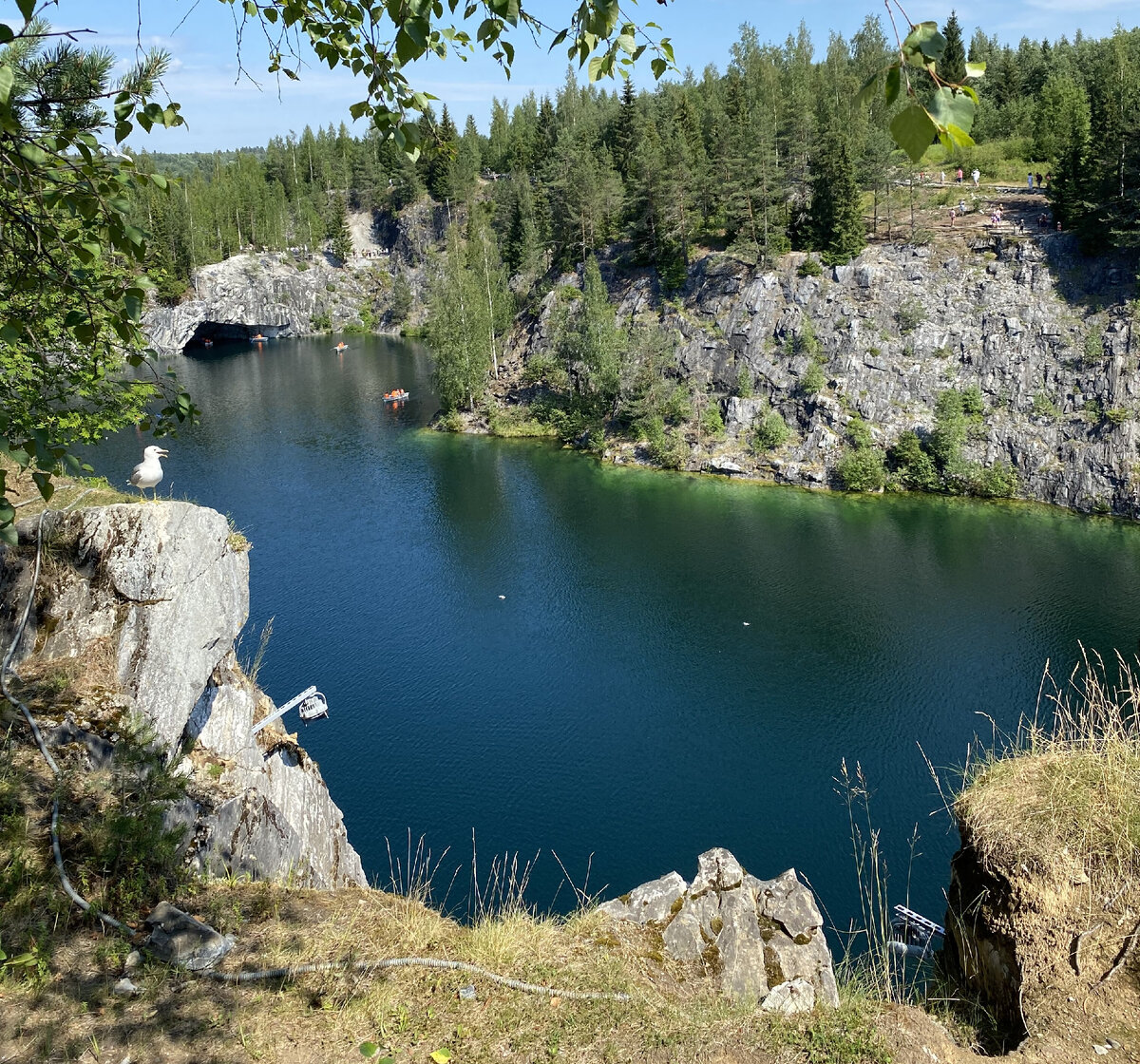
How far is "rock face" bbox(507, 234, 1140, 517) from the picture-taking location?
1684 inches

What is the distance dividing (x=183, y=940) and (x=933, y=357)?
161ft

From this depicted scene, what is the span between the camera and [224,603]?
1216cm

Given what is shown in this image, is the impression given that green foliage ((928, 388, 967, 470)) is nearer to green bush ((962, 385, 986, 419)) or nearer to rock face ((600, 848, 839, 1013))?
green bush ((962, 385, 986, 419))

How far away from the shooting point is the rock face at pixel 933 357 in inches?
1684

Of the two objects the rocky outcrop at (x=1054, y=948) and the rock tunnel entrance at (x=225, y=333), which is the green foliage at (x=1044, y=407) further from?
the rock tunnel entrance at (x=225, y=333)

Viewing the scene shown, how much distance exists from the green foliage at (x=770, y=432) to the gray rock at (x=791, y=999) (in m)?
43.0

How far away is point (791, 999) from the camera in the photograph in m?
6.54

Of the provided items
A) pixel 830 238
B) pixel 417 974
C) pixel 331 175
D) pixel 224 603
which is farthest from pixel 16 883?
pixel 331 175

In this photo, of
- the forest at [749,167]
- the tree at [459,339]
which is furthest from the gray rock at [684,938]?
the tree at [459,339]

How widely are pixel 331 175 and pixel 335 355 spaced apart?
43046 mm

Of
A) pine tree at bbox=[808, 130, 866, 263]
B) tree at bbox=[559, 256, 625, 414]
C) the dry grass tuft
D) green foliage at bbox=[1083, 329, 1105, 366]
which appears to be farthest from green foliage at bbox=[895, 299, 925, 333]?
the dry grass tuft

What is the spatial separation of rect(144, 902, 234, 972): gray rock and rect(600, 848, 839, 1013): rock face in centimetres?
366

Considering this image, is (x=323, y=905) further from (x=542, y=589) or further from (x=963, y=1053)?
(x=542, y=589)

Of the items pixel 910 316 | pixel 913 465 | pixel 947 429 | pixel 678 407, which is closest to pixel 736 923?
pixel 913 465
